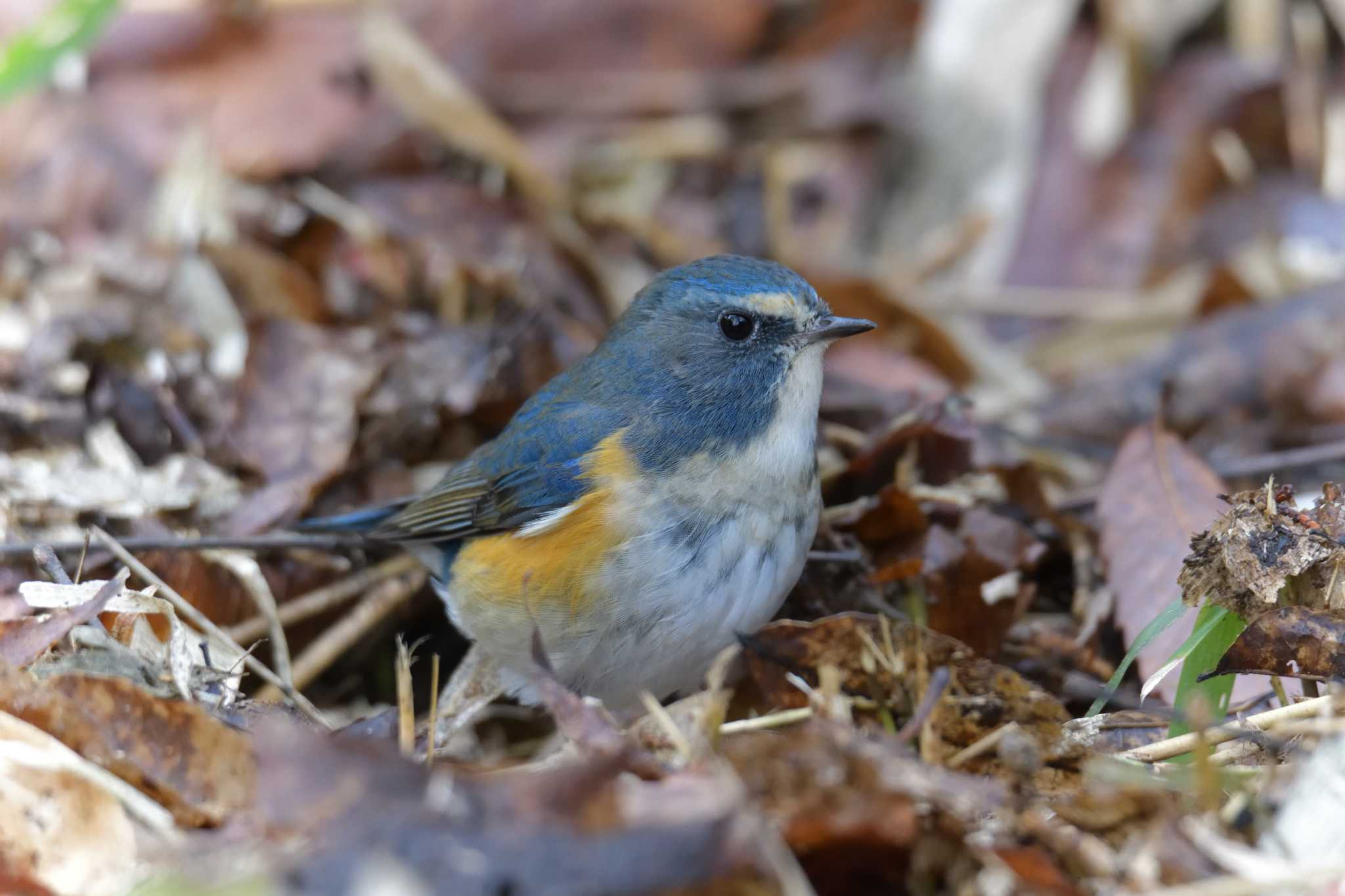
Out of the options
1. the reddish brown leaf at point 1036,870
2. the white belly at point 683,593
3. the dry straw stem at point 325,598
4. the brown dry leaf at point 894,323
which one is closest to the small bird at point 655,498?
the white belly at point 683,593

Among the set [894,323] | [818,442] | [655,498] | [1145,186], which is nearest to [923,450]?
[818,442]

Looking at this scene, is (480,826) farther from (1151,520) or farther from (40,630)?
(1151,520)

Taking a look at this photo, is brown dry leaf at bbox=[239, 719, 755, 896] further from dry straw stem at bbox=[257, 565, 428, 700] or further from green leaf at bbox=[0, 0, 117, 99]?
green leaf at bbox=[0, 0, 117, 99]

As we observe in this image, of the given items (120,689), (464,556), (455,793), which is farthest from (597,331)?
(455,793)

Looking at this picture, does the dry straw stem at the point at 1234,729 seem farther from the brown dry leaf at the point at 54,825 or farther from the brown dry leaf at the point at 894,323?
the brown dry leaf at the point at 894,323

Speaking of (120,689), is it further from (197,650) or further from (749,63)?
(749,63)

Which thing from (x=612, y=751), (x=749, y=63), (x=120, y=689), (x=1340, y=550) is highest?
(x=749, y=63)
